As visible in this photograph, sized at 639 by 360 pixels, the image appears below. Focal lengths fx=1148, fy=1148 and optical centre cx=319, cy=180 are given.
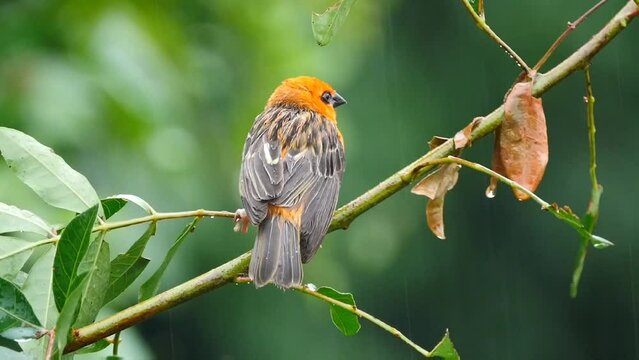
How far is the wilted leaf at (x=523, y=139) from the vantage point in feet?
7.17

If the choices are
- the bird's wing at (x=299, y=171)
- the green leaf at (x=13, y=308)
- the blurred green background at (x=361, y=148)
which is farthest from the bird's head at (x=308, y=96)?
the green leaf at (x=13, y=308)

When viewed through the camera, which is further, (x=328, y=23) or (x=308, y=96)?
(x=308, y=96)

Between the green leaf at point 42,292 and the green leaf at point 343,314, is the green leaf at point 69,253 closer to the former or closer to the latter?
the green leaf at point 42,292

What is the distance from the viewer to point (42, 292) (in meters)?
2.10

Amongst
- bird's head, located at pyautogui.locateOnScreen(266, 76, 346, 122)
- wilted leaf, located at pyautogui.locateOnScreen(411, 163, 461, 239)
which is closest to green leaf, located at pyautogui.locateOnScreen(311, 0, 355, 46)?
wilted leaf, located at pyautogui.locateOnScreen(411, 163, 461, 239)

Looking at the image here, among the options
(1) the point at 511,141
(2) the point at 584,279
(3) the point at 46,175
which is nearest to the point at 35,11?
(3) the point at 46,175

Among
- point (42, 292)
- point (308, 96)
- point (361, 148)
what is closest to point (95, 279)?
point (42, 292)

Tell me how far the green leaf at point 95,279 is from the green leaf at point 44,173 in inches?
4.2

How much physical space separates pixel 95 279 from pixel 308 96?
243cm

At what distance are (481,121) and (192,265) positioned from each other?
591cm

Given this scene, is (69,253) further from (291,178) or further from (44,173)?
(291,178)

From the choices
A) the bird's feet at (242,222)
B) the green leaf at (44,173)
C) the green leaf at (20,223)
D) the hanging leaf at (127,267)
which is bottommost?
the bird's feet at (242,222)

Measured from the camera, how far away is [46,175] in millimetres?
2240

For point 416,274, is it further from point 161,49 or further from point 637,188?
point 161,49
